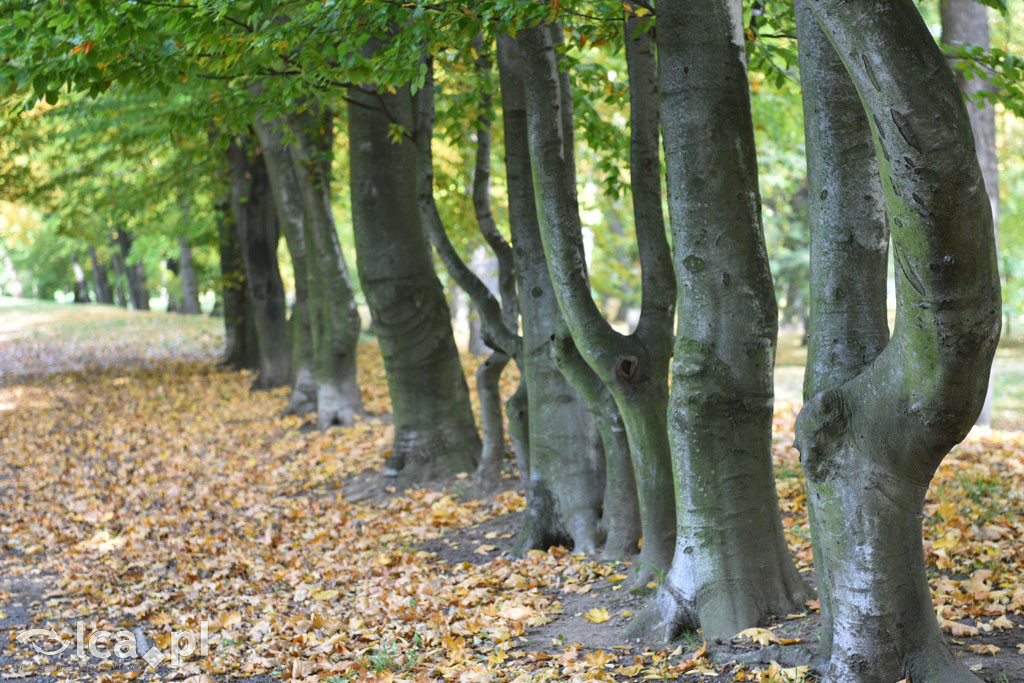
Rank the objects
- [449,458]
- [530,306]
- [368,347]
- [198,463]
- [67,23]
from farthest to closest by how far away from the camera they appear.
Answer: [368,347]
[198,463]
[449,458]
[530,306]
[67,23]

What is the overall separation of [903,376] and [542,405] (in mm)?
3854

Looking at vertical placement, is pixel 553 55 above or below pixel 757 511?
above

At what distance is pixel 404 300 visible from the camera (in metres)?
9.22

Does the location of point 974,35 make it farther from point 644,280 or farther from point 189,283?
point 189,283

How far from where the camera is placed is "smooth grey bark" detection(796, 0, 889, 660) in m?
3.61

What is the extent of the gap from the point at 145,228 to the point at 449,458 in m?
16.7

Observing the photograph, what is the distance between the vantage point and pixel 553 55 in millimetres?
5730

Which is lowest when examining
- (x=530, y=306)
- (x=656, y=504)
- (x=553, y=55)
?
(x=656, y=504)

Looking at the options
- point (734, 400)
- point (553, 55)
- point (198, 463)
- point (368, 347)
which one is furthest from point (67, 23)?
point (368, 347)

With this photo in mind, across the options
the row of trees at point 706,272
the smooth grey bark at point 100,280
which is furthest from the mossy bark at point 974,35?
the smooth grey bark at point 100,280

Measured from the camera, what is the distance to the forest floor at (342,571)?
4.52m

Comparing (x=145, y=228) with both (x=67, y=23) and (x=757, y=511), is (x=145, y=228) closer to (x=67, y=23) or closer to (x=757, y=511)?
(x=67, y=23)

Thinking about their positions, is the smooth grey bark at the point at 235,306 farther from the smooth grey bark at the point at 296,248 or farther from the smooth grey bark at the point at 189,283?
the smooth grey bark at the point at 189,283

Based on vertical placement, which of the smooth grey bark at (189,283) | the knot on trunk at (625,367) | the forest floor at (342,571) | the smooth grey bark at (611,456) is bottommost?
the forest floor at (342,571)
